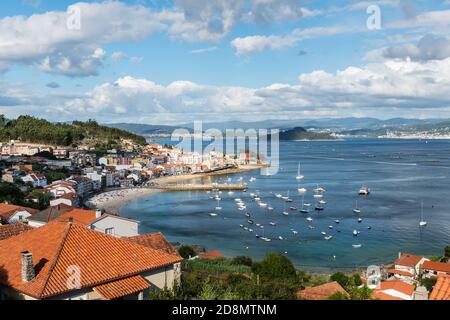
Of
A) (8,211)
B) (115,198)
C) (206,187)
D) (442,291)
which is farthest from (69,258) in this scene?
(206,187)

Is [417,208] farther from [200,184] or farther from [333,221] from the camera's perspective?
[200,184]

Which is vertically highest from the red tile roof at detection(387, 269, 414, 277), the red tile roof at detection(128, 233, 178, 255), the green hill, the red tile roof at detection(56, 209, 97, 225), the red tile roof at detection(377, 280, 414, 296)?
the green hill

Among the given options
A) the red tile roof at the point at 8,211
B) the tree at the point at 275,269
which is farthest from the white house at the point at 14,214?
the tree at the point at 275,269

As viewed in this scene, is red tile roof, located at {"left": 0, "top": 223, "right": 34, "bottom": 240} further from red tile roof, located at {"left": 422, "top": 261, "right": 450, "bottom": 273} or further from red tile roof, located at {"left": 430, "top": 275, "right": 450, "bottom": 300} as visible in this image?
red tile roof, located at {"left": 422, "top": 261, "right": 450, "bottom": 273}

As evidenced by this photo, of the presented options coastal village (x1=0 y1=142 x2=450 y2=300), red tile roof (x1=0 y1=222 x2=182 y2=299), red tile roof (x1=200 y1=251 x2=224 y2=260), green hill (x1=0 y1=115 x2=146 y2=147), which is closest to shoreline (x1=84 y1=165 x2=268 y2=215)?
red tile roof (x1=200 y1=251 x2=224 y2=260)

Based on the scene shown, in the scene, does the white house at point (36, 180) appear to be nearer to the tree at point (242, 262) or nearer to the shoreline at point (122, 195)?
the shoreline at point (122, 195)

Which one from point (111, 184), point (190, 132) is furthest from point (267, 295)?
point (190, 132)

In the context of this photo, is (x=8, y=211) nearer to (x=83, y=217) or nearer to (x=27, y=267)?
(x=83, y=217)
